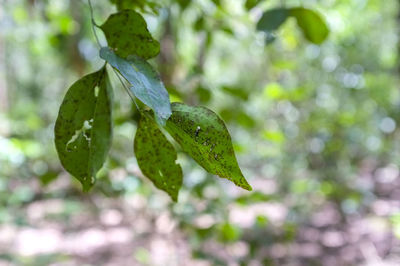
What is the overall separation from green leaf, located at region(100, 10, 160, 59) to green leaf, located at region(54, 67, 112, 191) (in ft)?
0.11

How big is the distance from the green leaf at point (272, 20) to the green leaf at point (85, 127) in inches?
13.9

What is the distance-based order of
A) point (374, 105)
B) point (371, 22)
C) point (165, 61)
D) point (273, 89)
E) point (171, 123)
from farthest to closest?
point (371, 22), point (374, 105), point (165, 61), point (273, 89), point (171, 123)

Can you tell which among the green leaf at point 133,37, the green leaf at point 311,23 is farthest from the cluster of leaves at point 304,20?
the green leaf at point 133,37

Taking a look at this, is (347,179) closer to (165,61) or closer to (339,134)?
(339,134)

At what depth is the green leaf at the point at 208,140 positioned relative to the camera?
293 mm

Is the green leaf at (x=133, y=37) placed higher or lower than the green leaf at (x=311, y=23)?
lower

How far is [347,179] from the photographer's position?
2.81 m

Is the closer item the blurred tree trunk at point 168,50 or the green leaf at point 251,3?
the green leaf at point 251,3

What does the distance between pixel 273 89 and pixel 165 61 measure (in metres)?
0.59

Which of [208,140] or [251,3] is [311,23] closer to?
[251,3]

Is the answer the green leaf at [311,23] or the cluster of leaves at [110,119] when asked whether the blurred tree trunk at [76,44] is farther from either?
the cluster of leaves at [110,119]

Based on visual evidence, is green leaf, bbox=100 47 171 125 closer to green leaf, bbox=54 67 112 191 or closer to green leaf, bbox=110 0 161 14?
green leaf, bbox=54 67 112 191

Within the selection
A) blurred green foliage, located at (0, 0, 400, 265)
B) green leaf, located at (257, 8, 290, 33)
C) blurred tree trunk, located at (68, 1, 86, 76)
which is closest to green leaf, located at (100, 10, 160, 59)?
green leaf, located at (257, 8, 290, 33)

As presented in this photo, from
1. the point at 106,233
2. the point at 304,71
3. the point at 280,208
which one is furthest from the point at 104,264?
the point at 304,71
